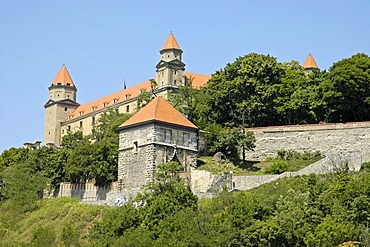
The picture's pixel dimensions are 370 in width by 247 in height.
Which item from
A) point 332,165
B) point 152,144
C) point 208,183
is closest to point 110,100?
point 152,144

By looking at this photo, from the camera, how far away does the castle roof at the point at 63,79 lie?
10588 cm

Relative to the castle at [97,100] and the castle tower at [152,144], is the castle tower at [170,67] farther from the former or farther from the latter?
the castle tower at [152,144]

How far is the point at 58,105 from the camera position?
105375mm

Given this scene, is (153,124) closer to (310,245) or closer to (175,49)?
(310,245)

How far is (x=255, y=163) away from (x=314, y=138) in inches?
180

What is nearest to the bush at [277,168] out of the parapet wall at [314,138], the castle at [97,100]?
the parapet wall at [314,138]

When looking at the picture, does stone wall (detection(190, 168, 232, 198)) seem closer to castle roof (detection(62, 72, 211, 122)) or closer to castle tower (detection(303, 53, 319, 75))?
castle roof (detection(62, 72, 211, 122))

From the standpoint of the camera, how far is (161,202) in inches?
1861

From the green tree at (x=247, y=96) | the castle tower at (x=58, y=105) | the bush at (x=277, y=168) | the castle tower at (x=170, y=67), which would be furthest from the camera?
the castle tower at (x=58, y=105)

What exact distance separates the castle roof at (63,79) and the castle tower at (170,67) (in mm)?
22992

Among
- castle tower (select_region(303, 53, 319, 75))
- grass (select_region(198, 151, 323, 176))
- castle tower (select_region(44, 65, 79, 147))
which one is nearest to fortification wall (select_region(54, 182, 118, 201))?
grass (select_region(198, 151, 323, 176))

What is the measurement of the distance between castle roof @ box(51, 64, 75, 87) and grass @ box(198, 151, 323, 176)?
4881 cm

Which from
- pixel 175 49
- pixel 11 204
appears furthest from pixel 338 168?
pixel 175 49

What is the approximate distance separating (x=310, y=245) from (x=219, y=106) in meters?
26.5
